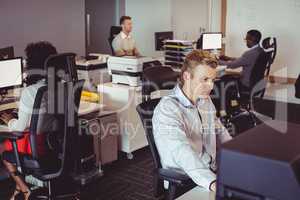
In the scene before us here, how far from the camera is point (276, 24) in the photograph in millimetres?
7961

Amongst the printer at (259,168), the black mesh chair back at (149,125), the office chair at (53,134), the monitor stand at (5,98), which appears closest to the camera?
the printer at (259,168)

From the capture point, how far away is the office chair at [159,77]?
359 centimetres

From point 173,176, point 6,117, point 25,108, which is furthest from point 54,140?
point 173,176

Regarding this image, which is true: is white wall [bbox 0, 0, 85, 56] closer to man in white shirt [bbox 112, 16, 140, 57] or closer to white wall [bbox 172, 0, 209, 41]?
man in white shirt [bbox 112, 16, 140, 57]

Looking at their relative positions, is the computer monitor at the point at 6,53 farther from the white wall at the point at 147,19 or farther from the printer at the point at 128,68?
the white wall at the point at 147,19

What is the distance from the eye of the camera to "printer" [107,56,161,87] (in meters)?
4.36

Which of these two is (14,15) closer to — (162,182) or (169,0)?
(169,0)

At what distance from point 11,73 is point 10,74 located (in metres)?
0.01

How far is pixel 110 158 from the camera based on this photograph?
4254 mm

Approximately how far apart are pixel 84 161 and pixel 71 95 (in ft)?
4.06

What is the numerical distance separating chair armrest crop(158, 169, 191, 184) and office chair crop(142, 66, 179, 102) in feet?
4.84

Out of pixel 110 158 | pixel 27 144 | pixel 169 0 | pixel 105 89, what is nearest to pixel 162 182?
pixel 27 144

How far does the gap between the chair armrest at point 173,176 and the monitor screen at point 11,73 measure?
221 cm

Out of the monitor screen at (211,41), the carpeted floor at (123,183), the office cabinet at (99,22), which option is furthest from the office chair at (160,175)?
the office cabinet at (99,22)
